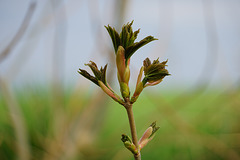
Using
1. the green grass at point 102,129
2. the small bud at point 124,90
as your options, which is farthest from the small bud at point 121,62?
the green grass at point 102,129

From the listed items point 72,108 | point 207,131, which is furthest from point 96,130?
point 207,131

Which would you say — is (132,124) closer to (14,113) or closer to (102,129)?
(14,113)

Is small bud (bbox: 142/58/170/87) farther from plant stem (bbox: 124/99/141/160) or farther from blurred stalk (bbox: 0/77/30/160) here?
blurred stalk (bbox: 0/77/30/160)

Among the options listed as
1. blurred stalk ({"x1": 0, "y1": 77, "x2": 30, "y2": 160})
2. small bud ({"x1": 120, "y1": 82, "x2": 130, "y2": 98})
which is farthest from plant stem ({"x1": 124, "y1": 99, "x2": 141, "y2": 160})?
blurred stalk ({"x1": 0, "y1": 77, "x2": 30, "y2": 160})

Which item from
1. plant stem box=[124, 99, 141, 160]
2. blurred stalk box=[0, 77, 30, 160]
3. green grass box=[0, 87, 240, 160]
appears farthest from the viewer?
green grass box=[0, 87, 240, 160]

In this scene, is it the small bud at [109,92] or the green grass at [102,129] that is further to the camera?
the green grass at [102,129]

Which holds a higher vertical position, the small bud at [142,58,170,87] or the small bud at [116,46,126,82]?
the small bud at [116,46,126,82]

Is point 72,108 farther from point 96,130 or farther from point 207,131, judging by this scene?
point 207,131

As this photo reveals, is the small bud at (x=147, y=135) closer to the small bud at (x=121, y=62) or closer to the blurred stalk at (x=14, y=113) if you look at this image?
the small bud at (x=121, y=62)
